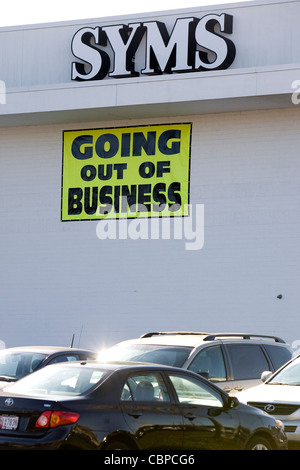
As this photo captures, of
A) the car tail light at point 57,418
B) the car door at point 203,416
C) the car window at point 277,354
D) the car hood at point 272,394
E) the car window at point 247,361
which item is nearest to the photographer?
the car tail light at point 57,418

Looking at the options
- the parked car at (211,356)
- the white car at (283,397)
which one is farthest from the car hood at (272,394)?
the parked car at (211,356)

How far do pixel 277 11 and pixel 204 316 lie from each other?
8.01m

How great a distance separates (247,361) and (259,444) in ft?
12.3

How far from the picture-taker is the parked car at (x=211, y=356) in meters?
13.4

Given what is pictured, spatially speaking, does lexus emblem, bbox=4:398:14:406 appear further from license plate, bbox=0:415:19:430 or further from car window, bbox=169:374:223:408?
car window, bbox=169:374:223:408

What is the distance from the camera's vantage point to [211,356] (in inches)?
538

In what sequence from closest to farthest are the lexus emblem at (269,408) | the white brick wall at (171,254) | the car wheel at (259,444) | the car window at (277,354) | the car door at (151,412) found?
the car door at (151,412) → the car wheel at (259,444) → the lexus emblem at (269,408) → the car window at (277,354) → the white brick wall at (171,254)

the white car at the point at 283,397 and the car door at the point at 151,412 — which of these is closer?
the car door at the point at 151,412

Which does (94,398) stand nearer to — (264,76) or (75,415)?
(75,415)

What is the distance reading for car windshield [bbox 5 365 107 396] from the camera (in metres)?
9.35

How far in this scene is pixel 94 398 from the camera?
9039mm

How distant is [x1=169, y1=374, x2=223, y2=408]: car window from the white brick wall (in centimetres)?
1193

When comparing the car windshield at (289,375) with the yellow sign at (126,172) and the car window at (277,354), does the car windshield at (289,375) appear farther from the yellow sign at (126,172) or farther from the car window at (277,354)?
the yellow sign at (126,172)

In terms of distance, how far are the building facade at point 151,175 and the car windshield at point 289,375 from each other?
8615 mm
